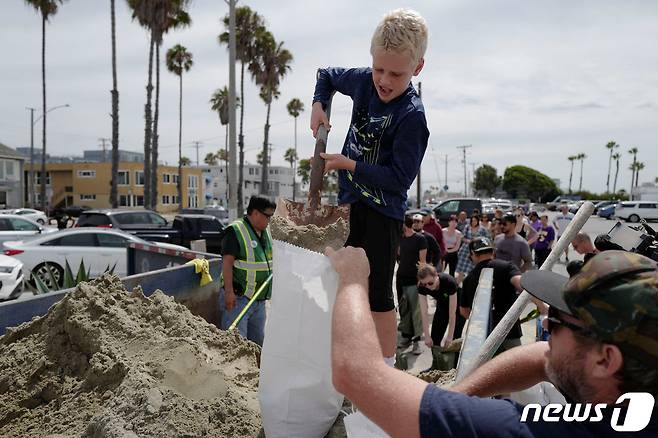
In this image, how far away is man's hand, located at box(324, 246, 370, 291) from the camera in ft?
5.74

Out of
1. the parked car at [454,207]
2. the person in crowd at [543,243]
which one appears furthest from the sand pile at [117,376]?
the parked car at [454,207]

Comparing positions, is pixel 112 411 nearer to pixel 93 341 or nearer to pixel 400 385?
pixel 93 341

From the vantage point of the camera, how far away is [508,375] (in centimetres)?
195

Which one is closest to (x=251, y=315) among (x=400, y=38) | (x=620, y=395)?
(x=400, y=38)

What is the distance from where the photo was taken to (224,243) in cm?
514

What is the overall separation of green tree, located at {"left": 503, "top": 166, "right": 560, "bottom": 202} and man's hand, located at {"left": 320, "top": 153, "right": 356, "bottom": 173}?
336 feet

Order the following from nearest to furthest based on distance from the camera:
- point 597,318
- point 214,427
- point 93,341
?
point 597,318
point 214,427
point 93,341

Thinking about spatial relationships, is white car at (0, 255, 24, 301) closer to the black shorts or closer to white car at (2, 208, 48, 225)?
the black shorts

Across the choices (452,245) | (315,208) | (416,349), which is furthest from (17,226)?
(315,208)

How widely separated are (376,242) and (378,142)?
45 cm

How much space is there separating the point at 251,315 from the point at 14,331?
2291 mm

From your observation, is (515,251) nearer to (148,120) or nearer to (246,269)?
(246,269)

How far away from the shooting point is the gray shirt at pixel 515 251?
25.9 ft

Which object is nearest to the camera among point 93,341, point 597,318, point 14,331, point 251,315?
point 597,318
